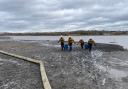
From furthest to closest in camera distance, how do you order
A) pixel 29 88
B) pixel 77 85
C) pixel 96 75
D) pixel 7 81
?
pixel 96 75, pixel 7 81, pixel 77 85, pixel 29 88

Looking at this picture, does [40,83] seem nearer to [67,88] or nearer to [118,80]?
[67,88]

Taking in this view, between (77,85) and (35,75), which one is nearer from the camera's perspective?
(77,85)

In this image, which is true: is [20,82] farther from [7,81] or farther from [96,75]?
[96,75]

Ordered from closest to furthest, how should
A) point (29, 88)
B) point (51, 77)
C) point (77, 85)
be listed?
point (29, 88) → point (77, 85) → point (51, 77)

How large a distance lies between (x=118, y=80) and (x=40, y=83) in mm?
4394

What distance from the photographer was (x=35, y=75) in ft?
43.7

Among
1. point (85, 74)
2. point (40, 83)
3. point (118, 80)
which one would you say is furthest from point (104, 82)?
point (40, 83)

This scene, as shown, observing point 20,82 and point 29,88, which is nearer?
point 29,88

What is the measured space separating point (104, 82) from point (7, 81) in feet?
16.4

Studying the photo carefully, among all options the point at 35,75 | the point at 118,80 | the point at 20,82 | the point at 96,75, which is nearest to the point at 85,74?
the point at 96,75

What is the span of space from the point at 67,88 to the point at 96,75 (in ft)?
12.7

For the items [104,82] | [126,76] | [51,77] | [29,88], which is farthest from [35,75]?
[126,76]

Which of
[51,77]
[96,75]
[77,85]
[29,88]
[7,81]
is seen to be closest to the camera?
[29,88]

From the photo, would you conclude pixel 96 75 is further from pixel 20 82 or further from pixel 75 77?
pixel 20 82
